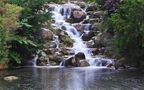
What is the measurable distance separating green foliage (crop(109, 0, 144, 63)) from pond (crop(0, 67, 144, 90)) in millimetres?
2264

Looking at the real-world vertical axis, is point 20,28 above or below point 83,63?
above

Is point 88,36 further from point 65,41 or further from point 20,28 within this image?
point 20,28

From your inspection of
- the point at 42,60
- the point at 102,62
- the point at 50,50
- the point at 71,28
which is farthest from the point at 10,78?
the point at 71,28

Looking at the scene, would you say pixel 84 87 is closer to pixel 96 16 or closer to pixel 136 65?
pixel 136 65

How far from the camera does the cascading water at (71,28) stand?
47.8 meters

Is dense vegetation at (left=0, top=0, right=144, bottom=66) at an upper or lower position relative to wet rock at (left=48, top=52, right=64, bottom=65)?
upper

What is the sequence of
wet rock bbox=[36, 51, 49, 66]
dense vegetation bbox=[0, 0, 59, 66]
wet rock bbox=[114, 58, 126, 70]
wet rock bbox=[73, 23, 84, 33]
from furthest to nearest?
wet rock bbox=[73, 23, 84, 33] → wet rock bbox=[36, 51, 49, 66] → wet rock bbox=[114, 58, 126, 70] → dense vegetation bbox=[0, 0, 59, 66]

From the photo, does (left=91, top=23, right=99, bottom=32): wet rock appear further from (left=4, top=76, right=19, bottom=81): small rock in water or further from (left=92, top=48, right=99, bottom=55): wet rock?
(left=4, top=76, right=19, bottom=81): small rock in water

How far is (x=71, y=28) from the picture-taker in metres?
54.2

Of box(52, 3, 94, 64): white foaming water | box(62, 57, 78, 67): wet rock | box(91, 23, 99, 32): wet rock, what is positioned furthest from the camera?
box(91, 23, 99, 32): wet rock

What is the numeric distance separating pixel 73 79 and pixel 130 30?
7.86 m

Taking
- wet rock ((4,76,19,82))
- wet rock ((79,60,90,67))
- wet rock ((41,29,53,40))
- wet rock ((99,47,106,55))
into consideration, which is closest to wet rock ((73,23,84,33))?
wet rock ((41,29,53,40))

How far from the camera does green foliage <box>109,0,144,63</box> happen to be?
1571 inches

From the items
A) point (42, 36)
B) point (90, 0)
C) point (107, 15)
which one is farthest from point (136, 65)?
point (90, 0)
